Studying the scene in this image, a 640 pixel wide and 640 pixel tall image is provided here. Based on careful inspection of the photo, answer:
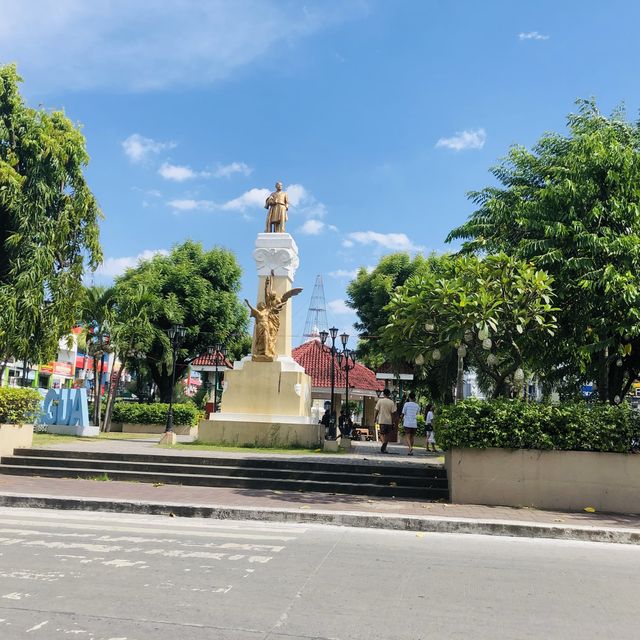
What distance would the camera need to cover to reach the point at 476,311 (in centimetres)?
1082

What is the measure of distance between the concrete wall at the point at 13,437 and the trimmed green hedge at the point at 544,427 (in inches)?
389

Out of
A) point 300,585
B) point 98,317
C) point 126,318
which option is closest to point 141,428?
point 126,318

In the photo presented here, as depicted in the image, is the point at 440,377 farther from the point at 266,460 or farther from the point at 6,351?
the point at 6,351

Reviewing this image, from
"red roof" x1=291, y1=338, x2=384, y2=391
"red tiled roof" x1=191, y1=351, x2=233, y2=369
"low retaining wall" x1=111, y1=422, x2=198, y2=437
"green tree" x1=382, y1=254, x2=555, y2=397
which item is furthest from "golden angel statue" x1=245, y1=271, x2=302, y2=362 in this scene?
"red tiled roof" x1=191, y1=351, x2=233, y2=369

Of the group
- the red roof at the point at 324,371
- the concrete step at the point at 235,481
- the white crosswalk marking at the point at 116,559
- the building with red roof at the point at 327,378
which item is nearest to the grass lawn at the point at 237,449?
the concrete step at the point at 235,481

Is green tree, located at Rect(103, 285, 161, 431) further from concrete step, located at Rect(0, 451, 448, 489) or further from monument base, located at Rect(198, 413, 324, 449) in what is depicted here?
concrete step, located at Rect(0, 451, 448, 489)

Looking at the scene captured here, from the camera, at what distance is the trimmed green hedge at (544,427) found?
35.3 feet

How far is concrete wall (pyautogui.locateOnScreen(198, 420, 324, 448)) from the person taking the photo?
60.2ft

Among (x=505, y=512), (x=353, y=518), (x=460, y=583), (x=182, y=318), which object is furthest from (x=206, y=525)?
(x=182, y=318)

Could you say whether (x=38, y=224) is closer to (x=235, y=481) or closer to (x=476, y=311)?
(x=235, y=481)

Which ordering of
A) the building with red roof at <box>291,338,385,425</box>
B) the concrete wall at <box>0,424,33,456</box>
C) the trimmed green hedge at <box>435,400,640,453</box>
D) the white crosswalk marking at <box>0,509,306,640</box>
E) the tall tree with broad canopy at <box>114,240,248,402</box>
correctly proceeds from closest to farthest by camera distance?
the white crosswalk marking at <box>0,509,306,640</box>, the trimmed green hedge at <box>435,400,640,453</box>, the concrete wall at <box>0,424,33,456</box>, the tall tree with broad canopy at <box>114,240,248,402</box>, the building with red roof at <box>291,338,385,425</box>

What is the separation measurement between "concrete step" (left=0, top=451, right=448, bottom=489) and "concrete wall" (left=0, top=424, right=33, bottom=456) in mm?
276

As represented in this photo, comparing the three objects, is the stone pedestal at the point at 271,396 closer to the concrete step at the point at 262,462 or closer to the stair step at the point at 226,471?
the concrete step at the point at 262,462

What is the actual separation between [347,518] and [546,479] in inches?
156
